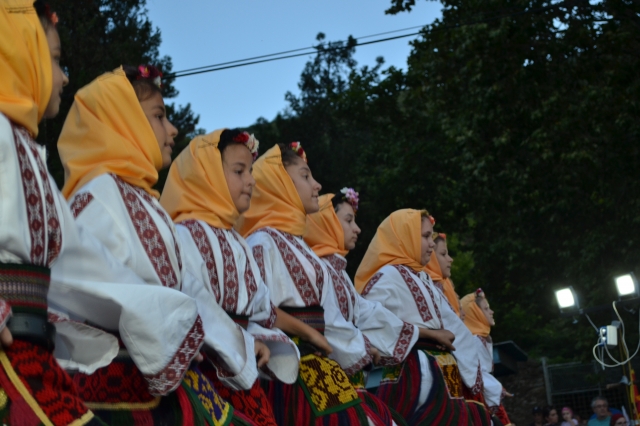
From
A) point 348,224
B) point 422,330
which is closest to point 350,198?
point 348,224

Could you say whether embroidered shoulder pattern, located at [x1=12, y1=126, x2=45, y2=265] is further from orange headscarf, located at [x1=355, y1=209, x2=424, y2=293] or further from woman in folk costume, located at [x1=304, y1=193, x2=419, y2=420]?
orange headscarf, located at [x1=355, y1=209, x2=424, y2=293]

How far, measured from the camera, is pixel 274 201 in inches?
201

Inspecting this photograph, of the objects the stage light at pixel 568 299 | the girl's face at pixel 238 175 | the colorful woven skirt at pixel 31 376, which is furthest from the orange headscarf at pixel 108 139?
the stage light at pixel 568 299

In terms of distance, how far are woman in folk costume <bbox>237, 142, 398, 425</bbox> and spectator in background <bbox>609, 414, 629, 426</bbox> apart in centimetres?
711

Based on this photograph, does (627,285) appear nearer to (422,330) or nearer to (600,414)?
(600,414)

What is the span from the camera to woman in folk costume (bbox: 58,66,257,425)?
289cm

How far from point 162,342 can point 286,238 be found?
7.13 ft

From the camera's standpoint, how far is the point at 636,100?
1238 cm

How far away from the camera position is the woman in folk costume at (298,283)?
4.54m

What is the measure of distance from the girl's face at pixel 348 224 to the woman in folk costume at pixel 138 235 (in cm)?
263

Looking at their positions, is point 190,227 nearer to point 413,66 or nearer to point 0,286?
point 0,286

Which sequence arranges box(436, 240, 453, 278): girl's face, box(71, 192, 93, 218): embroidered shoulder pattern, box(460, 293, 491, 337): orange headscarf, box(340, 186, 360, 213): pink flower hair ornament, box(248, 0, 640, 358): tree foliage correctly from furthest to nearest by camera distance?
box(248, 0, 640, 358): tree foliage → box(460, 293, 491, 337): orange headscarf → box(436, 240, 453, 278): girl's face → box(340, 186, 360, 213): pink flower hair ornament → box(71, 192, 93, 218): embroidered shoulder pattern

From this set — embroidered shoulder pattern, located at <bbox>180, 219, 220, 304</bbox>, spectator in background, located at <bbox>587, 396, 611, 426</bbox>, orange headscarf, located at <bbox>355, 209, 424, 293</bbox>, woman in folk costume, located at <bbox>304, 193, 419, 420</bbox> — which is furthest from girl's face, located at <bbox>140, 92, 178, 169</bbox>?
spectator in background, located at <bbox>587, 396, 611, 426</bbox>

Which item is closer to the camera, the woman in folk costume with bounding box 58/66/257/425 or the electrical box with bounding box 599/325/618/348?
the woman in folk costume with bounding box 58/66/257/425
